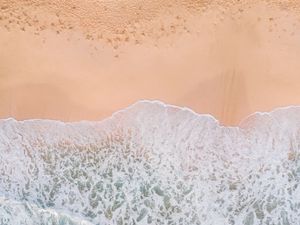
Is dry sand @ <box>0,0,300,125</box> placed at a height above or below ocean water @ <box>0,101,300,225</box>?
above

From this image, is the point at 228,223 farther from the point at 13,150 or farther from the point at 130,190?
the point at 13,150

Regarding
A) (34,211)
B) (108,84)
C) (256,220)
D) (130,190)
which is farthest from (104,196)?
(256,220)

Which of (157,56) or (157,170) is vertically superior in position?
(157,56)

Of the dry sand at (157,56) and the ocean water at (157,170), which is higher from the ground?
the dry sand at (157,56)
